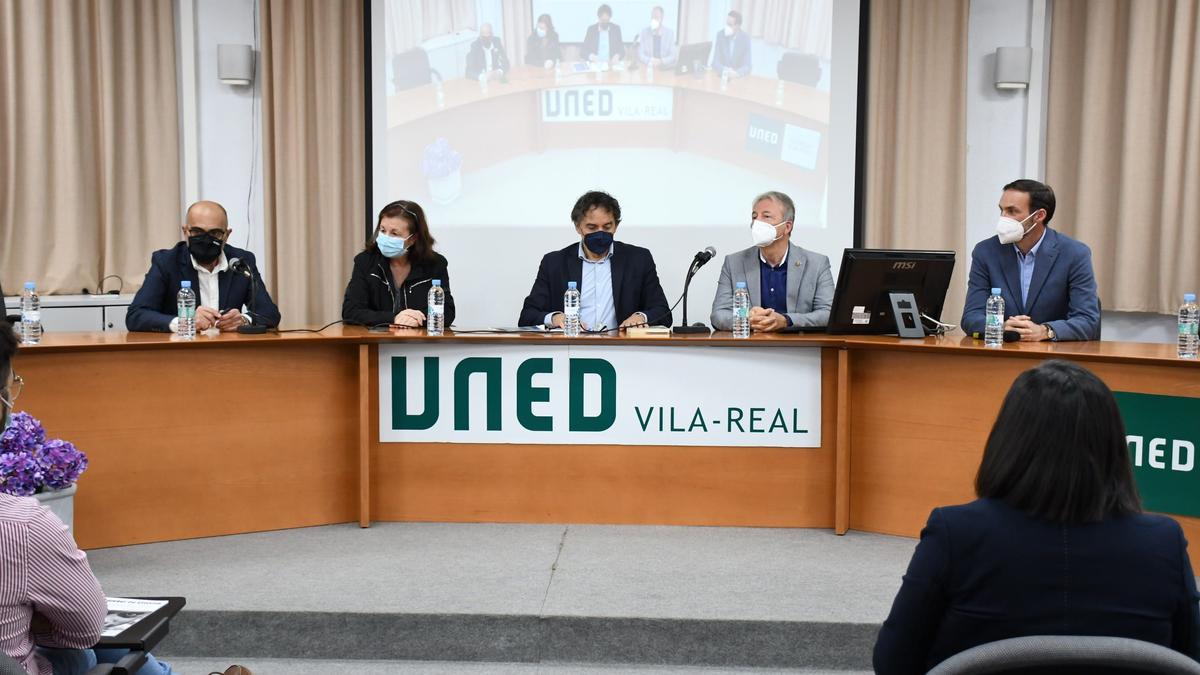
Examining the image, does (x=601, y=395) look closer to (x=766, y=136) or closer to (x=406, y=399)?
(x=406, y=399)

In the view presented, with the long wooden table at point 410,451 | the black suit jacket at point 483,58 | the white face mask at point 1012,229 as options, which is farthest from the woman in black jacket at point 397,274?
the white face mask at point 1012,229

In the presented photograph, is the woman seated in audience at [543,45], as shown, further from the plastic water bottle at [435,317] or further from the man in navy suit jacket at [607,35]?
the plastic water bottle at [435,317]

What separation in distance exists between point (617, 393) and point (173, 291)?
6.10 feet

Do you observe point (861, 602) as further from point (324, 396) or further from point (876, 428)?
point (324, 396)

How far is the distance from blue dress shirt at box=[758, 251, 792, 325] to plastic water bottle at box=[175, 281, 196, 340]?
2272 millimetres

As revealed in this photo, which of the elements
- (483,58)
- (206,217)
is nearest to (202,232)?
(206,217)

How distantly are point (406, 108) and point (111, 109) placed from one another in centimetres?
155

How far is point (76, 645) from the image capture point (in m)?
1.60

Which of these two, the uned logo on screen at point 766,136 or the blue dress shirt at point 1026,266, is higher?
the uned logo on screen at point 766,136

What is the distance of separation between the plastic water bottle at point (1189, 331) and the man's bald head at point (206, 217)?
11.3 ft

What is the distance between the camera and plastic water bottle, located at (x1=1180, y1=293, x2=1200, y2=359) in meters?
3.26

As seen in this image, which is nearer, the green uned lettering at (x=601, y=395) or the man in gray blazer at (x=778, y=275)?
the green uned lettering at (x=601, y=395)

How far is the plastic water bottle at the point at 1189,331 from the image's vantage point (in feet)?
10.7

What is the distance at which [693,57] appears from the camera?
17.9 feet
